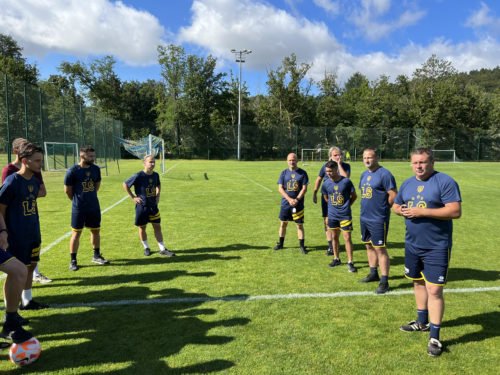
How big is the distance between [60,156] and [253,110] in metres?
41.4

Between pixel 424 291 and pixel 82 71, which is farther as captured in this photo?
pixel 82 71

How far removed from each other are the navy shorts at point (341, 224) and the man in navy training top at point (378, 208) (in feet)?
2.03

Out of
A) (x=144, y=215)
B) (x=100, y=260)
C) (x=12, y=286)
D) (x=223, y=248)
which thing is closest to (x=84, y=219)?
(x=100, y=260)

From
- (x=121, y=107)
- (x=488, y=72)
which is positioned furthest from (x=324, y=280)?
(x=488, y=72)

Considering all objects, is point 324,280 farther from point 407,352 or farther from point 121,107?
point 121,107

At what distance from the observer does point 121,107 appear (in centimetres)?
5331

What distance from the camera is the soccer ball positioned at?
10.5 feet

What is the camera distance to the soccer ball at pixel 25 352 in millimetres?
3199

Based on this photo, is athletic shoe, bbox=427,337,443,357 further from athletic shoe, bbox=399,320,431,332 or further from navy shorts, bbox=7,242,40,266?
navy shorts, bbox=7,242,40,266

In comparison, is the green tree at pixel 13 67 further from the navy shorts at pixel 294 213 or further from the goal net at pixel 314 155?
the navy shorts at pixel 294 213

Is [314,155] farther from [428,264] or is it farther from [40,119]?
[428,264]

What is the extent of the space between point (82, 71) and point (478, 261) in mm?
60531

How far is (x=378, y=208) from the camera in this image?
504 centimetres

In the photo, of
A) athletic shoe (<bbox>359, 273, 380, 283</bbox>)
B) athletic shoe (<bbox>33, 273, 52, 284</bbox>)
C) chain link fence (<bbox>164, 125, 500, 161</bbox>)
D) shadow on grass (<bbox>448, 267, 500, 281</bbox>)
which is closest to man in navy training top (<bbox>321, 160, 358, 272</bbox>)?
athletic shoe (<bbox>359, 273, 380, 283</bbox>)
